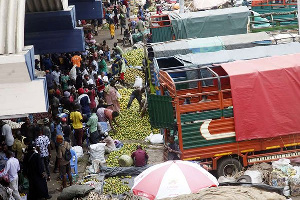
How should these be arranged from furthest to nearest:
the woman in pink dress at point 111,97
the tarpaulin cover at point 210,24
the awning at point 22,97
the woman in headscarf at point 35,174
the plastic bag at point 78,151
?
1. the tarpaulin cover at point 210,24
2. the woman in pink dress at point 111,97
3. the plastic bag at point 78,151
4. the woman in headscarf at point 35,174
5. the awning at point 22,97

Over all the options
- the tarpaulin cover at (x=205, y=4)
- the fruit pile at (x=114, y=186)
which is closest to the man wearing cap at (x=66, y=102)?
the fruit pile at (x=114, y=186)

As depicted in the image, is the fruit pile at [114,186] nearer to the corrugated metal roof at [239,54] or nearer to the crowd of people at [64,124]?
the crowd of people at [64,124]

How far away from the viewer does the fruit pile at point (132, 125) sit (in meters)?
20.4

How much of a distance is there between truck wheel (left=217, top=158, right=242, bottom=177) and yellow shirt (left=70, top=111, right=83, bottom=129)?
15.4 ft

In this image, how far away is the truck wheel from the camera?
51.9 ft

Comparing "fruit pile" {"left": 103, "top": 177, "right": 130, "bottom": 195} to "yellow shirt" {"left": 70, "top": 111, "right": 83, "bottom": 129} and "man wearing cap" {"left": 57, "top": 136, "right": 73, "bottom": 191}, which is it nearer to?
"man wearing cap" {"left": 57, "top": 136, "right": 73, "bottom": 191}

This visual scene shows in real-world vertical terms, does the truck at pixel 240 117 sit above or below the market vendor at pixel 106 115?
above

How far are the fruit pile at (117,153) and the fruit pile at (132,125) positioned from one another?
3.46ft

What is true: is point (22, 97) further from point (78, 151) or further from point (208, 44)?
point (208, 44)

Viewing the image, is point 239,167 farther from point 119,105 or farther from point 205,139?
point 119,105

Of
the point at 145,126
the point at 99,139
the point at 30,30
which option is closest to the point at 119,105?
the point at 145,126

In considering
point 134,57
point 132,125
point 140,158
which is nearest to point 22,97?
point 140,158

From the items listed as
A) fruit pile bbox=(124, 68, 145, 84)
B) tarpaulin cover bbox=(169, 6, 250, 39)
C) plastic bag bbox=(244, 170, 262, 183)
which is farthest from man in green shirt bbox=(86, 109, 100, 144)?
fruit pile bbox=(124, 68, 145, 84)

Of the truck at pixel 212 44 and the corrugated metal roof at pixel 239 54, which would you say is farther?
the truck at pixel 212 44
